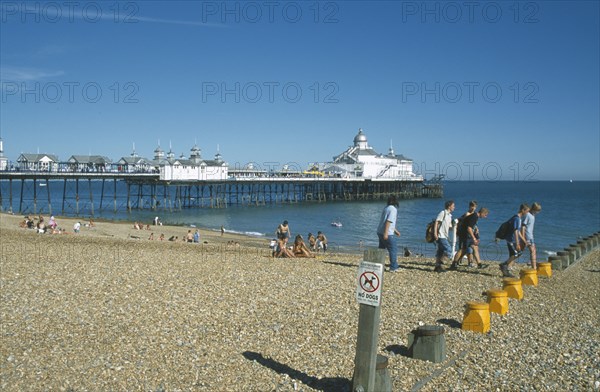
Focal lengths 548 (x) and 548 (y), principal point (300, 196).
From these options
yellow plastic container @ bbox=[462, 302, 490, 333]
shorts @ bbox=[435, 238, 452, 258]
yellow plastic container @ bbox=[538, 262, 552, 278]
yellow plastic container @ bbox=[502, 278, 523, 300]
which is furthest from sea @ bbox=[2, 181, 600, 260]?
yellow plastic container @ bbox=[462, 302, 490, 333]

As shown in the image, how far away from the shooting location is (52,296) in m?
8.05

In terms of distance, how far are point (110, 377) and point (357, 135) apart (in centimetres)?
8834

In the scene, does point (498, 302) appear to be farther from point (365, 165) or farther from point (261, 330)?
point (365, 165)

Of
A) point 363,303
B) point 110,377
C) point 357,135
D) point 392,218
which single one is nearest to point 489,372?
point 363,303

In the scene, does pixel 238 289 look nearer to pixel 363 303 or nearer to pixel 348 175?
pixel 363 303

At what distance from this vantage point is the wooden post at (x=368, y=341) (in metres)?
4.35

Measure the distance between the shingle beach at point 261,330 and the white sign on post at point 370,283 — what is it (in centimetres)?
96

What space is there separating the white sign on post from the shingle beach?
962 mm

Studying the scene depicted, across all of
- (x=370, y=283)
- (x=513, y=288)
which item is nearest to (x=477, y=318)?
(x=513, y=288)

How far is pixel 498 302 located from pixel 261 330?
3.19 meters

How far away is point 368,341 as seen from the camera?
4375 mm

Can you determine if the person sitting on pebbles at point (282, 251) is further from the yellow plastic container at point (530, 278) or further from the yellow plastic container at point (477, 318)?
the yellow plastic container at point (477, 318)

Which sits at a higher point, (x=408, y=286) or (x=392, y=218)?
(x=392, y=218)

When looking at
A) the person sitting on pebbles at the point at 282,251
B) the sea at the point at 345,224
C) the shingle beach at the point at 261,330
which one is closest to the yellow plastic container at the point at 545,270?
the shingle beach at the point at 261,330
